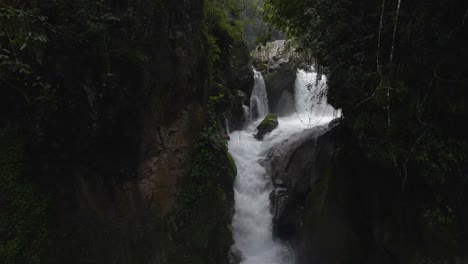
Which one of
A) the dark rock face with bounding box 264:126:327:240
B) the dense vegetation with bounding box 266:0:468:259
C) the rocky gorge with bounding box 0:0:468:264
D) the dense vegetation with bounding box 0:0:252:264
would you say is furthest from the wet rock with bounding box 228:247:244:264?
the dense vegetation with bounding box 266:0:468:259

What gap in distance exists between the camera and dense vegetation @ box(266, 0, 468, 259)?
12.7ft

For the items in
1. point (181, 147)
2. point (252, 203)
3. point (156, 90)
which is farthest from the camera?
point (252, 203)

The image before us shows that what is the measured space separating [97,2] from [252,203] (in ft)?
19.9

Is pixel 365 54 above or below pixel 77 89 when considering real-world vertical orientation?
above

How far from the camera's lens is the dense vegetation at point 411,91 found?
12.7 ft

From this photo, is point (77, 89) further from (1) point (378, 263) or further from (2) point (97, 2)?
(1) point (378, 263)

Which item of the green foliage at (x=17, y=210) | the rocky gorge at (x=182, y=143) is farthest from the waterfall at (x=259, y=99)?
the green foliage at (x=17, y=210)

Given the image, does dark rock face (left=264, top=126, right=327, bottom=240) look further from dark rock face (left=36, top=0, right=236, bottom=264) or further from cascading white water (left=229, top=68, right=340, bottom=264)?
dark rock face (left=36, top=0, right=236, bottom=264)

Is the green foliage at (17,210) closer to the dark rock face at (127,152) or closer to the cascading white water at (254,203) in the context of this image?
the dark rock face at (127,152)

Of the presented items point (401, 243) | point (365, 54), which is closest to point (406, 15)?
point (365, 54)

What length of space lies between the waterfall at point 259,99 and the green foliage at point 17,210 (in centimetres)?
1046

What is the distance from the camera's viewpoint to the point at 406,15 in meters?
4.10

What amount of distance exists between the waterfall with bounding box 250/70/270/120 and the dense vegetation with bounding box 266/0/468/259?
31.6 feet

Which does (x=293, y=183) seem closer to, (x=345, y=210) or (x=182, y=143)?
(x=345, y=210)
